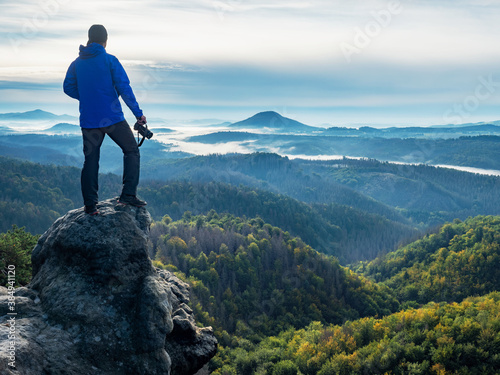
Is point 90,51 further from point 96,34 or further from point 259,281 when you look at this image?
point 259,281

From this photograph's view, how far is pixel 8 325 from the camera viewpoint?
12016 millimetres

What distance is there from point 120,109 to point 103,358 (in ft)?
32.6

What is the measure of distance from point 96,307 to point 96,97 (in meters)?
8.47

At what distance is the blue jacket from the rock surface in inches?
164

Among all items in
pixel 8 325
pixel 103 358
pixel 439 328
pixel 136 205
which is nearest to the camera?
pixel 8 325

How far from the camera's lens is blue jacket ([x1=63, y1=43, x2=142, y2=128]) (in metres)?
14.8

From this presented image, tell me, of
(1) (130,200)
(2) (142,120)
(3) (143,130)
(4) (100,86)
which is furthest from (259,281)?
(4) (100,86)

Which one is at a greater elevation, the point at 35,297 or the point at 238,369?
the point at 35,297

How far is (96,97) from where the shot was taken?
14.8 metres

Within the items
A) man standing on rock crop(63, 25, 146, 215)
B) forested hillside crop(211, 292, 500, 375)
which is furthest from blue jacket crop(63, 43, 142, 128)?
forested hillside crop(211, 292, 500, 375)

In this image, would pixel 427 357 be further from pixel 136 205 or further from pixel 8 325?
pixel 8 325

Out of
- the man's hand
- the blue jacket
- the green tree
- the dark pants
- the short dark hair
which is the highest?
the short dark hair

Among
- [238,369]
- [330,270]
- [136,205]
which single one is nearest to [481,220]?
[330,270]

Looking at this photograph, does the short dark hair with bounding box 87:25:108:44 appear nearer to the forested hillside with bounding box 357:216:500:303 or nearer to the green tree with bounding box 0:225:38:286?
the green tree with bounding box 0:225:38:286
